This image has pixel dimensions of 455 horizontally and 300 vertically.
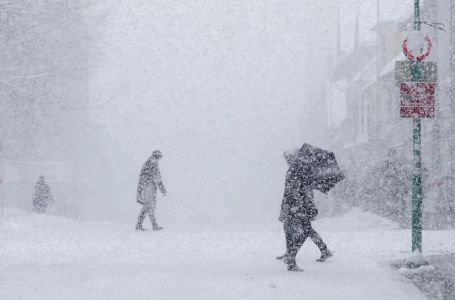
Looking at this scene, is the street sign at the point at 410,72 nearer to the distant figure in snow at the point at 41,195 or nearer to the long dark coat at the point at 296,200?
the long dark coat at the point at 296,200

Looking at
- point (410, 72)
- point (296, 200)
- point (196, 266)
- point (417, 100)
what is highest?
point (410, 72)

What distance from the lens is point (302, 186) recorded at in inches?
365

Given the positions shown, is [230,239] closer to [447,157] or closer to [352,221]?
[352,221]

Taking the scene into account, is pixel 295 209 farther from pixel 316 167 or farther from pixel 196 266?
pixel 196 266

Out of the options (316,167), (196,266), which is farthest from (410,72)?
(196,266)

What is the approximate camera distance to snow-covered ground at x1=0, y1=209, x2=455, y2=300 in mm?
7426

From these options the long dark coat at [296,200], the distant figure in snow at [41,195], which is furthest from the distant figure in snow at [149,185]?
the distant figure in snow at [41,195]

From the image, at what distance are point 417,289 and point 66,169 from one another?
3576cm

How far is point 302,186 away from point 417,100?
79.7 inches

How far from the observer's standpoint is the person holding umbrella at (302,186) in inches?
360

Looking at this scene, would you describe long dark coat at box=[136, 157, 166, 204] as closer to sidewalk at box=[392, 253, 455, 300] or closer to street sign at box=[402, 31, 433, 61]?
sidewalk at box=[392, 253, 455, 300]

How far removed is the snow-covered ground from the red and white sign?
7.17 feet

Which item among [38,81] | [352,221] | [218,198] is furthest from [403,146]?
[218,198]

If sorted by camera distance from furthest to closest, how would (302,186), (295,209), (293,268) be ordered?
(302,186) → (295,209) → (293,268)
